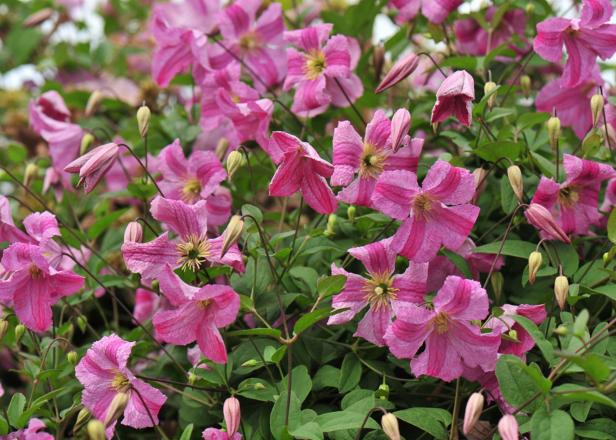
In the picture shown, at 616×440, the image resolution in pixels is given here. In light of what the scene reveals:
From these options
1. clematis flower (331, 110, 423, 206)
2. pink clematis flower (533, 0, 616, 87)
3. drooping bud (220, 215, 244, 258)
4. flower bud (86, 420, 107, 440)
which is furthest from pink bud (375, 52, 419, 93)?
flower bud (86, 420, 107, 440)

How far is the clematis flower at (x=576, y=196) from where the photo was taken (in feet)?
3.38

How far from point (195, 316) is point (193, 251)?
3.3 inches

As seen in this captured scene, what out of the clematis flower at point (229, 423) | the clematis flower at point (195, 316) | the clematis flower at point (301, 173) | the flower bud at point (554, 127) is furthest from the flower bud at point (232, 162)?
the flower bud at point (554, 127)

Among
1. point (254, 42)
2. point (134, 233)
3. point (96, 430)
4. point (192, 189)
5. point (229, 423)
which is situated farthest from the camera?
point (254, 42)

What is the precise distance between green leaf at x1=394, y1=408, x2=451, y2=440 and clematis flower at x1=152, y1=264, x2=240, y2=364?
8.8 inches

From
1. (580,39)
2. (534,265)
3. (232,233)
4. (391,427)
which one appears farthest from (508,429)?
(580,39)

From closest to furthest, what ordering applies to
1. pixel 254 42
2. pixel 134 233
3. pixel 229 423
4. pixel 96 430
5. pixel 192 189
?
pixel 96 430 < pixel 229 423 < pixel 134 233 < pixel 192 189 < pixel 254 42

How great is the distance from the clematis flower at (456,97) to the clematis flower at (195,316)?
0.34 metres

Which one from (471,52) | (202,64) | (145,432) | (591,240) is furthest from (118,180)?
(591,240)

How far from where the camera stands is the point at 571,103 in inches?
50.2

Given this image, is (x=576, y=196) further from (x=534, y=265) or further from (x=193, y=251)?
(x=193, y=251)

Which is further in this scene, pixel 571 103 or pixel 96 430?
pixel 571 103

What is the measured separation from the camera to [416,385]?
106 centimetres

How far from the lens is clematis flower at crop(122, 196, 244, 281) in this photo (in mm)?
970
